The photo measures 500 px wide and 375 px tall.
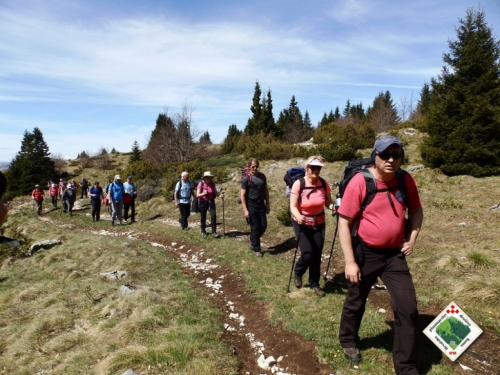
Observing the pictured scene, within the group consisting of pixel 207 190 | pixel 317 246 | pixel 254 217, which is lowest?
pixel 317 246

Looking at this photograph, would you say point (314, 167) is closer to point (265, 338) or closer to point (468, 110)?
point (265, 338)

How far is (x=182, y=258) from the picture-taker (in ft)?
29.4

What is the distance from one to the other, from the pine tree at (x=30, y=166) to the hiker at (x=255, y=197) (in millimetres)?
40940

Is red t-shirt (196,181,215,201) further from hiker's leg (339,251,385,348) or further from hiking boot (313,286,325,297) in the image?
hiker's leg (339,251,385,348)

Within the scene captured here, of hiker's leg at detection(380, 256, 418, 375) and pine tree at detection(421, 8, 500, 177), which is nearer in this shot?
hiker's leg at detection(380, 256, 418, 375)

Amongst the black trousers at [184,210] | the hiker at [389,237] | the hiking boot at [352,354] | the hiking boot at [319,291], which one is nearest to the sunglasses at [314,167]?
the hiker at [389,237]

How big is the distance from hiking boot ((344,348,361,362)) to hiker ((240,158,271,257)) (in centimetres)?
442

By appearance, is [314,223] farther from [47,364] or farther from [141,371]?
[47,364]

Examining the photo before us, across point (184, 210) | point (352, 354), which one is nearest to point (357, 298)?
A: point (352, 354)

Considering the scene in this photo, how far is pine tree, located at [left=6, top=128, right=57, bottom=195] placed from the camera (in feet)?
129

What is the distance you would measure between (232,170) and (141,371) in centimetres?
1970

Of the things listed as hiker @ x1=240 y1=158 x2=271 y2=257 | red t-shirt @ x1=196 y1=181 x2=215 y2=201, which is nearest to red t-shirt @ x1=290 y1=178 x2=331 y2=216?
hiker @ x1=240 y1=158 x2=271 y2=257

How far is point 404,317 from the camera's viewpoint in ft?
9.76

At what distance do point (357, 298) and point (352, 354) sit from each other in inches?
29.1
